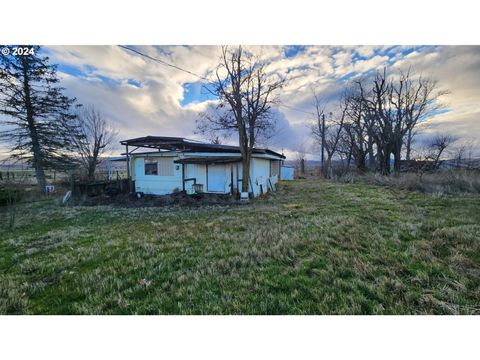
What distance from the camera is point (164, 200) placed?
930 centimetres

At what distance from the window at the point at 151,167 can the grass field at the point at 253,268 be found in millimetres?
6724

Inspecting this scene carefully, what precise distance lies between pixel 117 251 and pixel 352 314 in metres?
3.97

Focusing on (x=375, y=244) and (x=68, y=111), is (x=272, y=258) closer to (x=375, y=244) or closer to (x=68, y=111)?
(x=375, y=244)

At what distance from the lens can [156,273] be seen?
8.66 ft

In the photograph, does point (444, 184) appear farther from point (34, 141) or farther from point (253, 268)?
point (34, 141)

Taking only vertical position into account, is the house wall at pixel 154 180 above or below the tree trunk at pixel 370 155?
below

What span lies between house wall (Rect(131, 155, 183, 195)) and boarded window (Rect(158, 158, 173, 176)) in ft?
0.66

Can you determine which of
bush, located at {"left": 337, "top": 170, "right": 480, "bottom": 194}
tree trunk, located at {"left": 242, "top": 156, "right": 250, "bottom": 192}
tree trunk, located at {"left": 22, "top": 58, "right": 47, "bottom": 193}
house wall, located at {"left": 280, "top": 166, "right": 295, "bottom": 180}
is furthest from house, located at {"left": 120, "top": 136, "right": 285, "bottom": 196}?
house wall, located at {"left": 280, "top": 166, "right": 295, "bottom": 180}

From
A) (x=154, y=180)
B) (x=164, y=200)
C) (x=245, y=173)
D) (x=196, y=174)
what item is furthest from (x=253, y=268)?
(x=154, y=180)

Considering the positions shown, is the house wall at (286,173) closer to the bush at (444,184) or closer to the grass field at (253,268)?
the bush at (444,184)

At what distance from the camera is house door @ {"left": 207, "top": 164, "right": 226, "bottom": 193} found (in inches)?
404

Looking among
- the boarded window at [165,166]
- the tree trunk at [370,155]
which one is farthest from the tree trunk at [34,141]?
the tree trunk at [370,155]

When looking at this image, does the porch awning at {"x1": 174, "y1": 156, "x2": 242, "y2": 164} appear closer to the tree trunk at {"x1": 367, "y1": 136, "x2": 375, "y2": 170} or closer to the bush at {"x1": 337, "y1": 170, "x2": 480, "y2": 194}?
the bush at {"x1": 337, "y1": 170, "x2": 480, "y2": 194}

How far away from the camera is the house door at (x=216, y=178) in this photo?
33.7 feet
